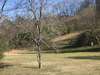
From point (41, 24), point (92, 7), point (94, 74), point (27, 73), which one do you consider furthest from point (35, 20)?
point (92, 7)

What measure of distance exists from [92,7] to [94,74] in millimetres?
57724

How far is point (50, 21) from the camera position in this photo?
26.4 meters

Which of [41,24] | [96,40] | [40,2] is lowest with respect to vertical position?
[96,40]

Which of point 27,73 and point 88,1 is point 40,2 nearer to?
point 27,73

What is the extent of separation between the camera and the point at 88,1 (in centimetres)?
8081

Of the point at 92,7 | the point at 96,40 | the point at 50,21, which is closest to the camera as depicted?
the point at 50,21

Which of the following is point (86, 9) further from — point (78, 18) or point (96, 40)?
point (96, 40)

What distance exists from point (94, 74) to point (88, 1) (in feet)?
204

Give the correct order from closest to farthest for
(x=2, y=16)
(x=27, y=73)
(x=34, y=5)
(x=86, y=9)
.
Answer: (x=2, y=16)
(x=27, y=73)
(x=34, y=5)
(x=86, y=9)

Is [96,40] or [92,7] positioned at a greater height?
[92,7]

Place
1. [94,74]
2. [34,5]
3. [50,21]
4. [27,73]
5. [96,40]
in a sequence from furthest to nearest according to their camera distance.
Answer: [96,40]
[50,21]
[34,5]
[27,73]
[94,74]

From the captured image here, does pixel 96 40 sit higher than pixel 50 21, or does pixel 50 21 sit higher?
pixel 50 21

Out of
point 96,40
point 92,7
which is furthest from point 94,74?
point 92,7

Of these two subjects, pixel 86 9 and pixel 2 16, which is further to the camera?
pixel 86 9
